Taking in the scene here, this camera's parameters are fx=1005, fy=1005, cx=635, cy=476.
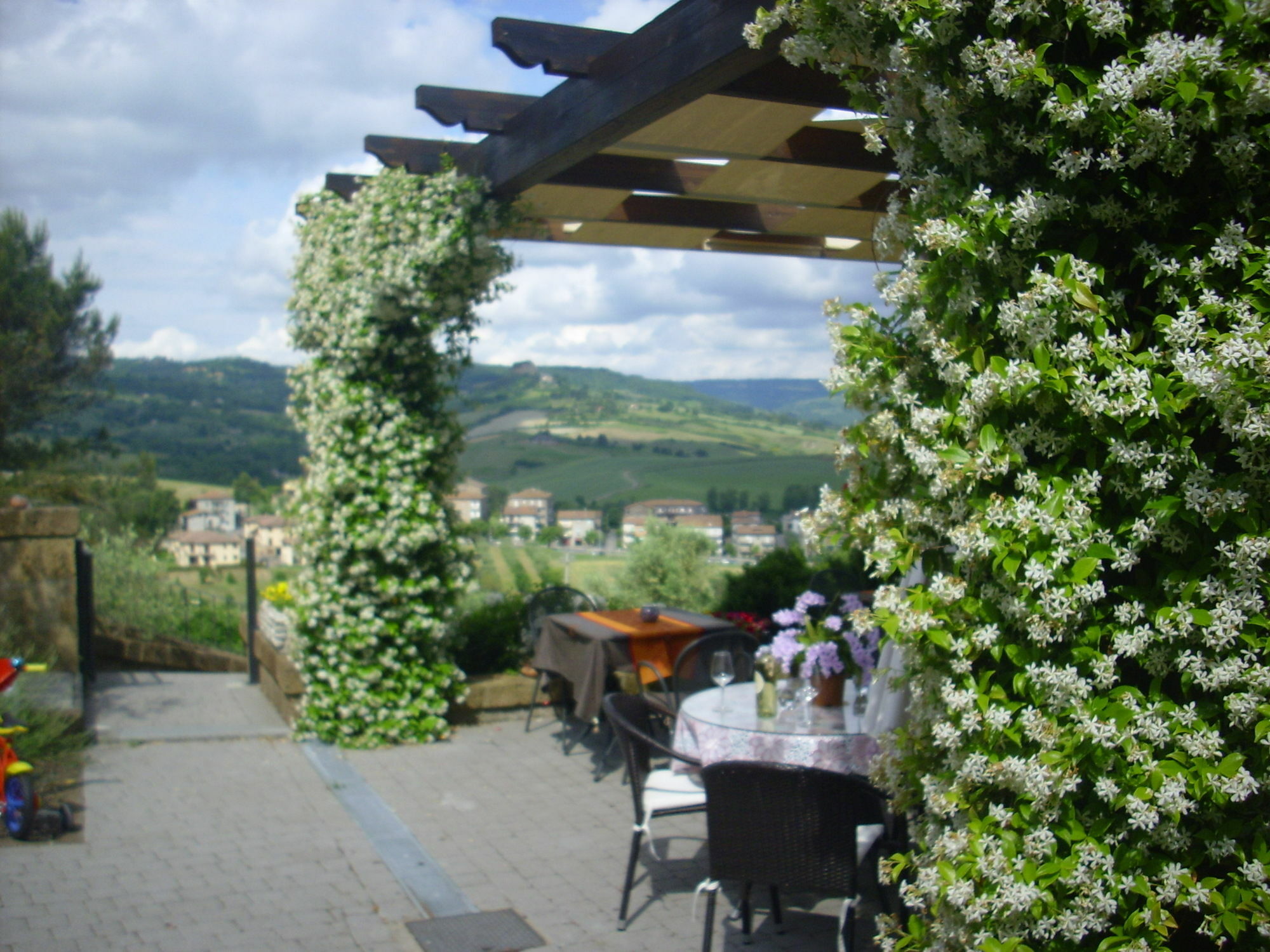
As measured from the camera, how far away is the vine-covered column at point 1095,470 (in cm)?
172

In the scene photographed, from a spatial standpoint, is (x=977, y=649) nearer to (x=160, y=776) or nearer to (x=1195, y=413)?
(x=1195, y=413)

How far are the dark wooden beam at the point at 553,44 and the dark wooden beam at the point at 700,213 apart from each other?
1975 millimetres

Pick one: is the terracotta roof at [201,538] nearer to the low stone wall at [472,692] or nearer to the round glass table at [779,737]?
the low stone wall at [472,692]

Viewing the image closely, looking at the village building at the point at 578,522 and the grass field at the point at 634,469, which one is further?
the grass field at the point at 634,469

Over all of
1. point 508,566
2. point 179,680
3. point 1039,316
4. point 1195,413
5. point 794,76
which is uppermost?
point 794,76

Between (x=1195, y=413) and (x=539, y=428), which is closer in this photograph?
(x=1195, y=413)

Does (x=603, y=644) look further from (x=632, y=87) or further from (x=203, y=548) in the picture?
(x=203, y=548)

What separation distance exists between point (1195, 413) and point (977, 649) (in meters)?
0.59

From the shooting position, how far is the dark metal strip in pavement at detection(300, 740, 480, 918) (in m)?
4.14

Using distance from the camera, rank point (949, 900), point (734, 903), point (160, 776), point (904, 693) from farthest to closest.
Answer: point (160, 776), point (734, 903), point (904, 693), point (949, 900)

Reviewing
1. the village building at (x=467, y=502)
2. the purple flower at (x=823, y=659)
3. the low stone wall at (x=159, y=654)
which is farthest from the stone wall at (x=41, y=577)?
the purple flower at (x=823, y=659)

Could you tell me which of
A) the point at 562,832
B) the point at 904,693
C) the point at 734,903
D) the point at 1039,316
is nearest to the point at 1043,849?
the point at 1039,316

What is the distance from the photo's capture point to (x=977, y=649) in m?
1.97

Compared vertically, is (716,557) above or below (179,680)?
above
